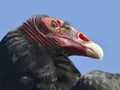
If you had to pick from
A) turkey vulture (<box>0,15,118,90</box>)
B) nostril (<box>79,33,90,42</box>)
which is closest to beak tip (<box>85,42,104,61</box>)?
turkey vulture (<box>0,15,118,90</box>)

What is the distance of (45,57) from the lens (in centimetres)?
3638

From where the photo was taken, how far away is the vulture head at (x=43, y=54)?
1421 inches

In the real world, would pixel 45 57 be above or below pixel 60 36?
below

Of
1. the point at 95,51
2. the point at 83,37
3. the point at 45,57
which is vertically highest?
the point at 83,37

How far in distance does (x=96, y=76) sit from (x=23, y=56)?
1043 millimetres

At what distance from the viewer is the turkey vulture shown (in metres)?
36.1

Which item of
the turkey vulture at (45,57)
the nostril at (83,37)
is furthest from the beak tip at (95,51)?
the nostril at (83,37)

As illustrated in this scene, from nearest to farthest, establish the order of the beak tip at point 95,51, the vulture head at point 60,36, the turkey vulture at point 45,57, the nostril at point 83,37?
the turkey vulture at point 45,57, the beak tip at point 95,51, the vulture head at point 60,36, the nostril at point 83,37

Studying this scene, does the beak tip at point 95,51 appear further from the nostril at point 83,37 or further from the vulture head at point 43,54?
the nostril at point 83,37

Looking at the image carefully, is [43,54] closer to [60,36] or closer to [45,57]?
[45,57]

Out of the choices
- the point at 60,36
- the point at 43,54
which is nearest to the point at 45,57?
the point at 43,54

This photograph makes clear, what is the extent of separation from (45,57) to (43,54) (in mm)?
46

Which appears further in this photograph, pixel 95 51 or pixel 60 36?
pixel 60 36

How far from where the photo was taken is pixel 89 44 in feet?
120
